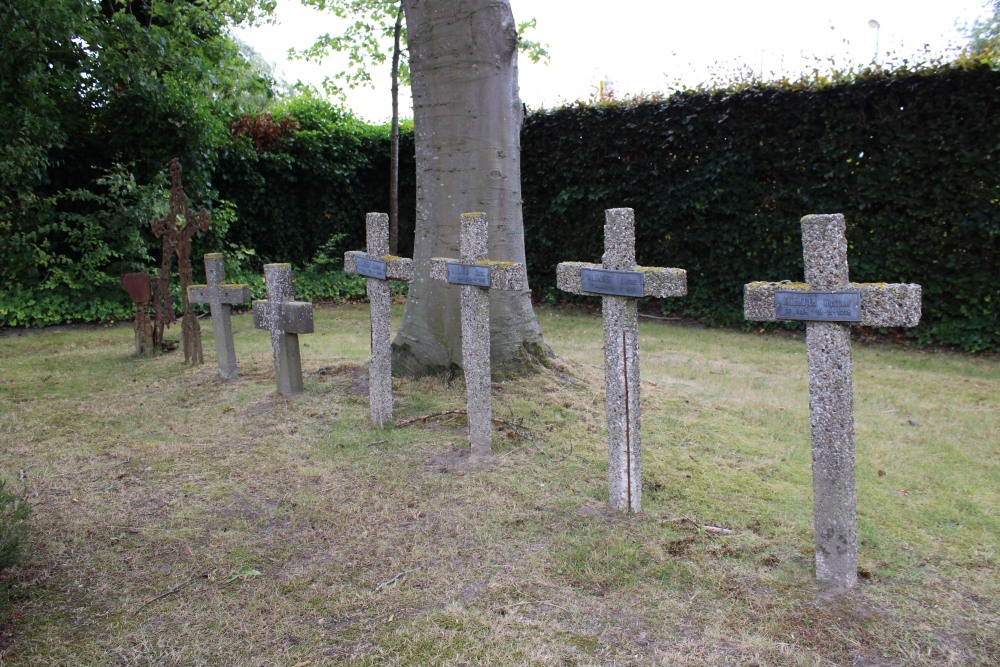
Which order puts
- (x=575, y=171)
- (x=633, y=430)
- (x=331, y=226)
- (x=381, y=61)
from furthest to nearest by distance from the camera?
1. (x=381, y=61)
2. (x=331, y=226)
3. (x=575, y=171)
4. (x=633, y=430)

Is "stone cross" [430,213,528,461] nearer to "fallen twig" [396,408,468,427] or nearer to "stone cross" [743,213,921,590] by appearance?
"fallen twig" [396,408,468,427]

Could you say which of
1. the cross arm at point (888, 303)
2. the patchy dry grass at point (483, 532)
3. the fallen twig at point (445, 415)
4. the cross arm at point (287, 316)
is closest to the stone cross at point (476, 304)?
the patchy dry grass at point (483, 532)

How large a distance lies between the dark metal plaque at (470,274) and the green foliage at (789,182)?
6261mm

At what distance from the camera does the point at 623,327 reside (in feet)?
11.8

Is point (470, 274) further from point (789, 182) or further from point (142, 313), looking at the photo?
point (789, 182)

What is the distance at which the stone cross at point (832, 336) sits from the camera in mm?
2785

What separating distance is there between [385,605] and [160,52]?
405 inches

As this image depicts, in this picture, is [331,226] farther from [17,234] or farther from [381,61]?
[17,234]

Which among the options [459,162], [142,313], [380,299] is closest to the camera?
[380,299]

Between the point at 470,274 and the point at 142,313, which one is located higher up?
the point at 470,274

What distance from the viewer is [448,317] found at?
6.37 m

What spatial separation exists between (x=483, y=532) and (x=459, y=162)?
3.66 m

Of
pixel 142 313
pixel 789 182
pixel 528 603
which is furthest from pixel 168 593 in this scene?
pixel 789 182

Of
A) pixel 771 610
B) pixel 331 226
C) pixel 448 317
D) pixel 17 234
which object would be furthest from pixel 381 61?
pixel 771 610
